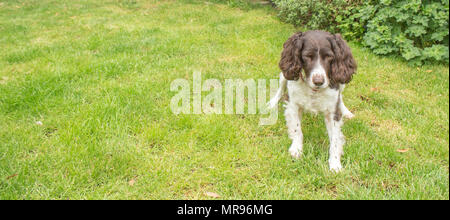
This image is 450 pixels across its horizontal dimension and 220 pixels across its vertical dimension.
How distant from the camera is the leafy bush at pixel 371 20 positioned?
3523mm

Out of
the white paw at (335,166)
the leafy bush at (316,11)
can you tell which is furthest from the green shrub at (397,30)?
the white paw at (335,166)

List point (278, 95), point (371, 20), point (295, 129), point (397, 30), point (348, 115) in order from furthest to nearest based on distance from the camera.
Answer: point (371, 20) → point (397, 30) → point (278, 95) → point (348, 115) → point (295, 129)

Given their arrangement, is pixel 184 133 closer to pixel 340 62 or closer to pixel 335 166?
pixel 335 166

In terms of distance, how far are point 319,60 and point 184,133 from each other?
58.1 inches

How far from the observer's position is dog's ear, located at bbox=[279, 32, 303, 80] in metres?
2.76

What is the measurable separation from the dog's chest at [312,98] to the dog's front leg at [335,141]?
0.30ft

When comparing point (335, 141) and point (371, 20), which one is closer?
point (335, 141)

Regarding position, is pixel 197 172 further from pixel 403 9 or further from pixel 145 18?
pixel 145 18

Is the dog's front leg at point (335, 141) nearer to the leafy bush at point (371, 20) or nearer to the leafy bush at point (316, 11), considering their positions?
the leafy bush at point (371, 20)

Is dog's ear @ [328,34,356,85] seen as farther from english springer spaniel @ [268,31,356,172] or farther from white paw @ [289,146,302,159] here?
white paw @ [289,146,302,159]

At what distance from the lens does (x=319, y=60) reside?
260cm

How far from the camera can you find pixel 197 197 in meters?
2.37

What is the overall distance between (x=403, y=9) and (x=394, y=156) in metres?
2.27

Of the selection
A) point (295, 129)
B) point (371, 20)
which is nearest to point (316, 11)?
point (371, 20)
